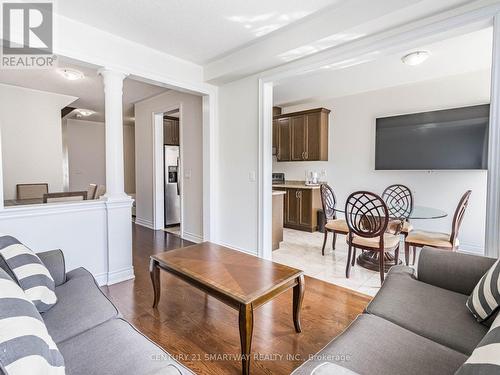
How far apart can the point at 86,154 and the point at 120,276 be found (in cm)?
565

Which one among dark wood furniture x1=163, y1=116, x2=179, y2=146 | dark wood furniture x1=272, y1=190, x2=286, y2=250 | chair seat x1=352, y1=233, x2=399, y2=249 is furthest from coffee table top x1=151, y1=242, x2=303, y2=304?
dark wood furniture x1=163, y1=116, x2=179, y2=146

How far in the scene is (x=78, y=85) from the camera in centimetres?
415

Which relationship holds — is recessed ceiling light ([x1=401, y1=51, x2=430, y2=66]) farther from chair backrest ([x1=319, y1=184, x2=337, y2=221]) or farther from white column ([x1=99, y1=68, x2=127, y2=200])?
white column ([x1=99, y1=68, x2=127, y2=200])

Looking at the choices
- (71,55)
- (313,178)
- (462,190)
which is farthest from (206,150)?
(462,190)

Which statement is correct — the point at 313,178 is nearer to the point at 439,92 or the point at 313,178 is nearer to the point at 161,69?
the point at 439,92

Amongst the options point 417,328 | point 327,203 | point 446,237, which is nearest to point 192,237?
point 327,203

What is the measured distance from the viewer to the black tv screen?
3.47m

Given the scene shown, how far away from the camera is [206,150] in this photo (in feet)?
12.3

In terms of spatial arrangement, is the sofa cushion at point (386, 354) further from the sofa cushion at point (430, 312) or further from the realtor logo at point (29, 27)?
the realtor logo at point (29, 27)

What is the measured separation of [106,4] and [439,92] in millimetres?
A: 4293

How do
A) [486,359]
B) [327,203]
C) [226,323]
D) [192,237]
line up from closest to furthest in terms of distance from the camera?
[486,359], [226,323], [327,203], [192,237]

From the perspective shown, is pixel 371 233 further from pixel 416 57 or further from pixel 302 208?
pixel 302 208

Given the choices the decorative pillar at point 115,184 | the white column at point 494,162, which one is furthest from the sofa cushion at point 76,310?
the white column at point 494,162

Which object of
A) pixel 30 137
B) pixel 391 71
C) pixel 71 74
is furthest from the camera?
pixel 30 137
